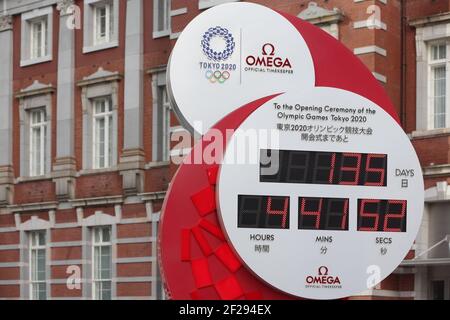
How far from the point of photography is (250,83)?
13.0 m

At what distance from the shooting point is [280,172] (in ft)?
41.5

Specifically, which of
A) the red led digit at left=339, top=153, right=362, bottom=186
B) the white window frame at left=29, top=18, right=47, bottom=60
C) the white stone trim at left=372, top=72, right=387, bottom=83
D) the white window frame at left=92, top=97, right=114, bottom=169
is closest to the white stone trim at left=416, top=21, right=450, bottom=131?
the white stone trim at left=372, top=72, right=387, bottom=83

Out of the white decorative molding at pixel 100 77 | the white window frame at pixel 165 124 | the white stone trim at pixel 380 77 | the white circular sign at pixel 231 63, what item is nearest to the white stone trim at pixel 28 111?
the white decorative molding at pixel 100 77

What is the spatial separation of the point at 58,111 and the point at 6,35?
149 inches

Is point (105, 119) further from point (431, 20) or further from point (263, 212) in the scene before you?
point (263, 212)

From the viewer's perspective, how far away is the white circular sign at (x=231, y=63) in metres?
12.8

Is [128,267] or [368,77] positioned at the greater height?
[368,77]

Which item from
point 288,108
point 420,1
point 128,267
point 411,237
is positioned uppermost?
point 420,1

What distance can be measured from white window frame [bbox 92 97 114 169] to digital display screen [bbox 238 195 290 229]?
17.0 meters

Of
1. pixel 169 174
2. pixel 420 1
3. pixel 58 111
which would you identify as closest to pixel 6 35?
pixel 58 111

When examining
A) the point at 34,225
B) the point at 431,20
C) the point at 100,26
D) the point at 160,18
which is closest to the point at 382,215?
the point at 431,20

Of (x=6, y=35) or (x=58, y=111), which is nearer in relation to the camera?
(x=58, y=111)

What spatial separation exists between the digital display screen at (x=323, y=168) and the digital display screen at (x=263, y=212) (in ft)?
0.81

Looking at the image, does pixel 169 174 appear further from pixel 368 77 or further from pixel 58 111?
pixel 368 77
